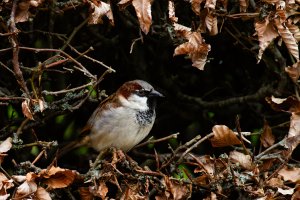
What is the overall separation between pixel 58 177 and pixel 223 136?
57 centimetres

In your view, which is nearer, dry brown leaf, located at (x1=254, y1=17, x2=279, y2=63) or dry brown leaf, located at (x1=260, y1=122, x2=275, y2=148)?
dry brown leaf, located at (x1=254, y1=17, x2=279, y2=63)

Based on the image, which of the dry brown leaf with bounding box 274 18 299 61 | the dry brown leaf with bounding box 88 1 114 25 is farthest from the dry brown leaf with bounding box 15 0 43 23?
the dry brown leaf with bounding box 274 18 299 61

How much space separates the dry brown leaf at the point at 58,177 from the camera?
2484 mm

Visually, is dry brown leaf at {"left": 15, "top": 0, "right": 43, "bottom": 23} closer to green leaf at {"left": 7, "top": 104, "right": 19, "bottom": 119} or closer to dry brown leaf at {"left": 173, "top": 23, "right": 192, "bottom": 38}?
dry brown leaf at {"left": 173, "top": 23, "right": 192, "bottom": 38}

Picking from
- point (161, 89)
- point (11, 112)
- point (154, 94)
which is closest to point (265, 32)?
point (154, 94)

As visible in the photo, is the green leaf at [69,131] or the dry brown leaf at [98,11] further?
the green leaf at [69,131]

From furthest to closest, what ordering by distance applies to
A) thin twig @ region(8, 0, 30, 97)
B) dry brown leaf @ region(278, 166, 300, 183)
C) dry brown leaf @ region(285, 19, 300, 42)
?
dry brown leaf @ region(285, 19, 300, 42), dry brown leaf @ region(278, 166, 300, 183), thin twig @ region(8, 0, 30, 97)

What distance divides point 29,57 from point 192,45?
1.05 meters

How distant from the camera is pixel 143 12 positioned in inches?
104

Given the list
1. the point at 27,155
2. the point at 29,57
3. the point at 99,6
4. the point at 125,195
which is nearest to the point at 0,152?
the point at 125,195

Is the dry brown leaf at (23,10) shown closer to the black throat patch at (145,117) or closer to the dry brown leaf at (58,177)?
the dry brown leaf at (58,177)

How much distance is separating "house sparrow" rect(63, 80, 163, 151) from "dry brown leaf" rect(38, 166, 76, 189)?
91 cm

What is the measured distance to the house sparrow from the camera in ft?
11.3

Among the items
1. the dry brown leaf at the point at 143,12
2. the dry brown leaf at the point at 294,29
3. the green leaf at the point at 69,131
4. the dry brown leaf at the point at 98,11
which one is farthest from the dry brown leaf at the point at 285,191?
the green leaf at the point at 69,131
